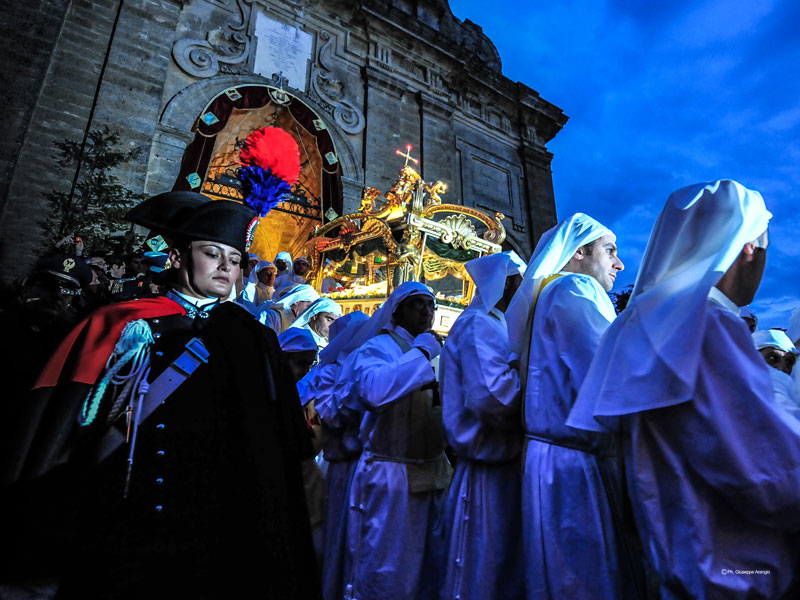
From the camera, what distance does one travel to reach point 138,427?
4.99 feet

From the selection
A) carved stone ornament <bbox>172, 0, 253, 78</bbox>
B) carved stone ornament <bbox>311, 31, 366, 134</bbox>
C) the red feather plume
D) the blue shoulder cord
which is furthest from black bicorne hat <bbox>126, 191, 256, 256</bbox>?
carved stone ornament <bbox>311, 31, 366, 134</bbox>

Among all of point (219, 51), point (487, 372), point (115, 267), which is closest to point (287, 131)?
point (219, 51)

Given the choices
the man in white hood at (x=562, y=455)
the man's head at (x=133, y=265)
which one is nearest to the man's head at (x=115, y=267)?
the man's head at (x=133, y=265)

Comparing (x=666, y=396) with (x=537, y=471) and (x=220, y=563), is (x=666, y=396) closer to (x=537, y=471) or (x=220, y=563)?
(x=537, y=471)

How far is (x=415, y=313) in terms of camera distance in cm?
340

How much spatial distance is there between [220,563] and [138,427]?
56 centimetres

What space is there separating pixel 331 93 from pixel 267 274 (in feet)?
21.8

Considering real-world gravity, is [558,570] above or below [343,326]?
below

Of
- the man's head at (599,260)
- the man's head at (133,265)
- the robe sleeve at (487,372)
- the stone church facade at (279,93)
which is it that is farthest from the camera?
the stone church facade at (279,93)

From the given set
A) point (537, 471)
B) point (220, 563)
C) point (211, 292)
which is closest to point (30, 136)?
point (211, 292)

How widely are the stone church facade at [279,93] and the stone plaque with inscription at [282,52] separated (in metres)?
0.03

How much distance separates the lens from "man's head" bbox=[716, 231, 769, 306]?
1529 millimetres

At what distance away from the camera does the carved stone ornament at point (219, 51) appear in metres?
9.33

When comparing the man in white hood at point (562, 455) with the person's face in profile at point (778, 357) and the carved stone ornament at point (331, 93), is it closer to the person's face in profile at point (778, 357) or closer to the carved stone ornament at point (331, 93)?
the person's face in profile at point (778, 357)
